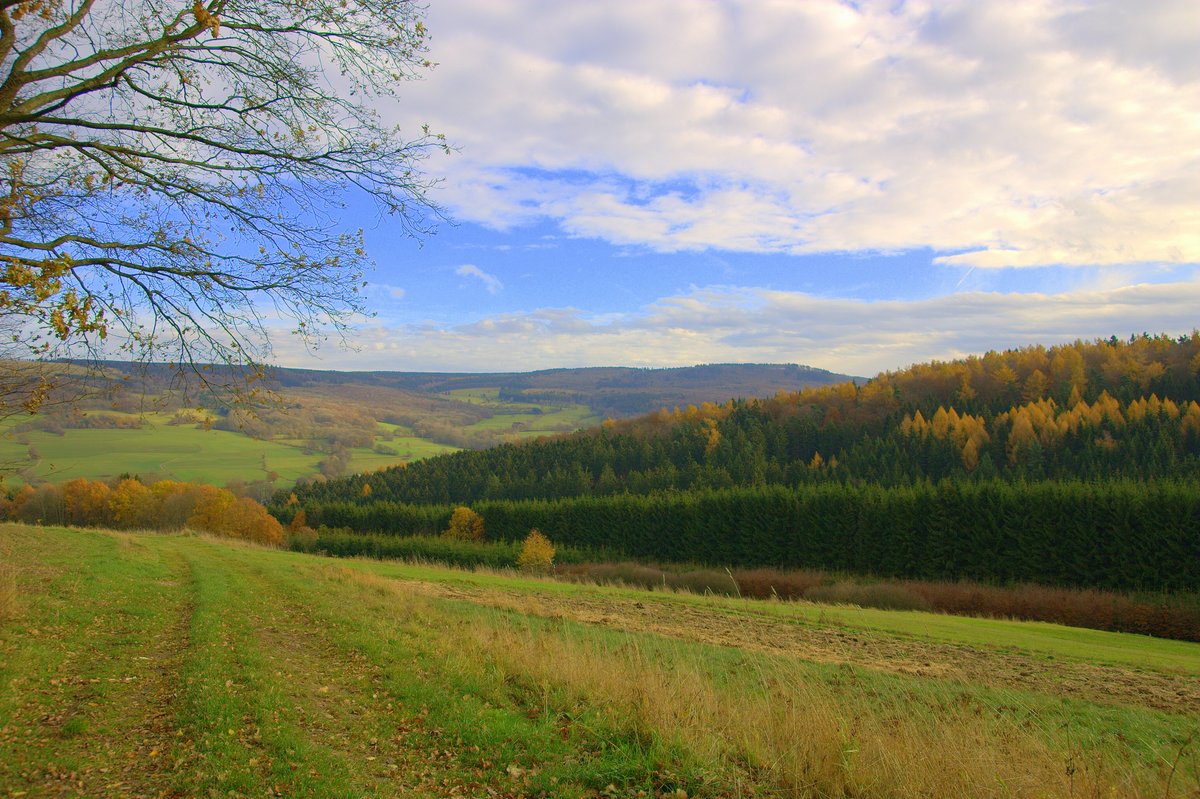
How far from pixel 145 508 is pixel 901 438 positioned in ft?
297

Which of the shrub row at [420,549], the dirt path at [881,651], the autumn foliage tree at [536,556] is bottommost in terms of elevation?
the shrub row at [420,549]

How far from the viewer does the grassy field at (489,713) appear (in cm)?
543

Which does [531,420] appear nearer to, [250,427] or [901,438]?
[901,438]

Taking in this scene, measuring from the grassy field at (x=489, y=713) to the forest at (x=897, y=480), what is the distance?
27069mm

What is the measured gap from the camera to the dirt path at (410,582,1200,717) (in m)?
12.8

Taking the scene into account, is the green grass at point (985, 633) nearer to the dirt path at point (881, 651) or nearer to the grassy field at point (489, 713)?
the dirt path at point (881, 651)

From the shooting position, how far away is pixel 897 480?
7175cm

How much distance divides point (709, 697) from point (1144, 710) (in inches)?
354

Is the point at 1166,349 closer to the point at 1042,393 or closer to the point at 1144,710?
the point at 1042,393

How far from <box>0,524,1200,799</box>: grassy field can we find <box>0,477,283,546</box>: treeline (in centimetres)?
6412

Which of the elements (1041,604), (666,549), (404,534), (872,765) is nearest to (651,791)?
(872,765)

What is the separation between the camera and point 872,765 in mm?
5562

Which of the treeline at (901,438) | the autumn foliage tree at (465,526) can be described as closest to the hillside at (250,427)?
the treeline at (901,438)

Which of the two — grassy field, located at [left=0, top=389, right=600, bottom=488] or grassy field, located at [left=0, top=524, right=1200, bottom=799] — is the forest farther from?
grassy field, located at [left=0, top=524, right=1200, bottom=799]
